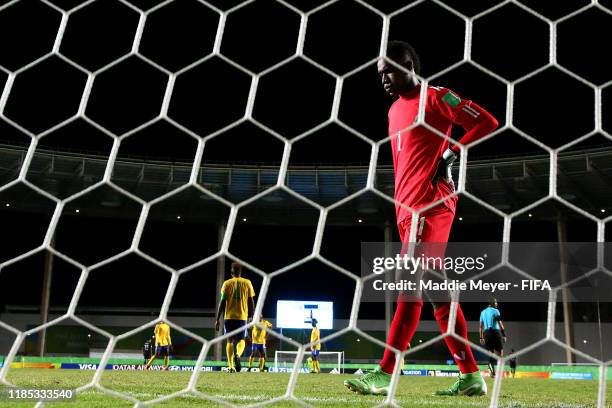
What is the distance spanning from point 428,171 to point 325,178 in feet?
42.1

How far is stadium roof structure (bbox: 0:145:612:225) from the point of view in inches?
494

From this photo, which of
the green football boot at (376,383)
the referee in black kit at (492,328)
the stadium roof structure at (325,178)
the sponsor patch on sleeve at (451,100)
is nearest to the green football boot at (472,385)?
the green football boot at (376,383)

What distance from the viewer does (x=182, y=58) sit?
870 cm

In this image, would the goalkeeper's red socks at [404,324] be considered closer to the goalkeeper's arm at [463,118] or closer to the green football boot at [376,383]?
the green football boot at [376,383]

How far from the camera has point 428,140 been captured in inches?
76.6

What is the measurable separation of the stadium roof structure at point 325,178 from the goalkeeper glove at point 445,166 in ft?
36.7

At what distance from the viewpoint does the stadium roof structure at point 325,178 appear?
1255cm

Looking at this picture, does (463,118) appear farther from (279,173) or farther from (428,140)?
(279,173)

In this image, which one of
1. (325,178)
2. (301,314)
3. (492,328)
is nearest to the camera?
(492,328)

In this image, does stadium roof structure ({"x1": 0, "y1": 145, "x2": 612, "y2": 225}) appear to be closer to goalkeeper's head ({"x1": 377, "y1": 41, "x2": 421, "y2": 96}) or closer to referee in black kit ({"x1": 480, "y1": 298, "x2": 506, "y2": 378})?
referee in black kit ({"x1": 480, "y1": 298, "x2": 506, "y2": 378})

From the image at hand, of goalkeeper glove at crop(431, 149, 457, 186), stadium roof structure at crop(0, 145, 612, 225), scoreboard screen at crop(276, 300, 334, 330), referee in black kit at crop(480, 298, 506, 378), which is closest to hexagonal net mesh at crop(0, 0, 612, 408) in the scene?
goalkeeper glove at crop(431, 149, 457, 186)

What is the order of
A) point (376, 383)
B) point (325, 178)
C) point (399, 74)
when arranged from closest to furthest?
point (376, 383) → point (399, 74) → point (325, 178)

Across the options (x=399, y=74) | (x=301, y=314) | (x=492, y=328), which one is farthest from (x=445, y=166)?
(x=301, y=314)

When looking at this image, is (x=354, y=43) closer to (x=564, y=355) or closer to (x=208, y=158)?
(x=208, y=158)
